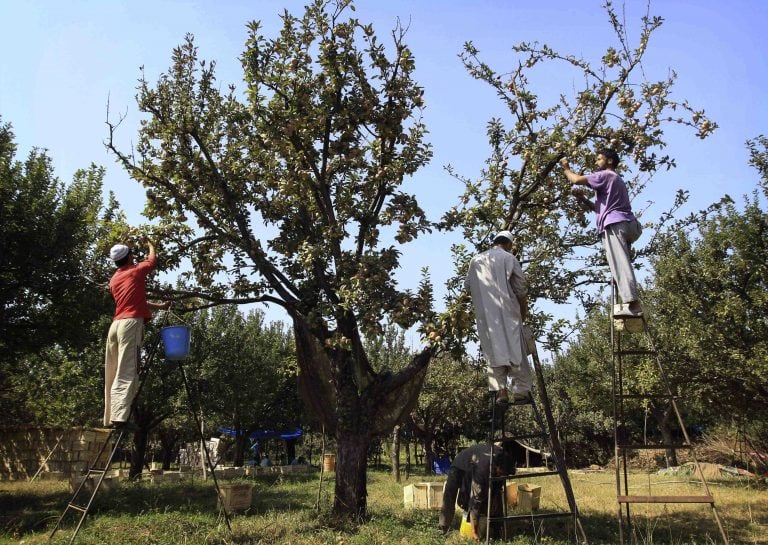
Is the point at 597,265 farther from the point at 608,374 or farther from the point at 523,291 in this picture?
the point at 608,374

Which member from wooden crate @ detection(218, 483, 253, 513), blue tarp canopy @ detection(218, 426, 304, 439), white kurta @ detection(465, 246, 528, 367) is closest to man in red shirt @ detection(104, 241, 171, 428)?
white kurta @ detection(465, 246, 528, 367)

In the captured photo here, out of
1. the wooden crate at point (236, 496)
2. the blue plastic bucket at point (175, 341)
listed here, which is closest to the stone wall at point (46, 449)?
the wooden crate at point (236, 496)

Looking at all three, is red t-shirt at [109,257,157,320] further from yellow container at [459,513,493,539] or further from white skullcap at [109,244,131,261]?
yellow container at [459,513,493,539]

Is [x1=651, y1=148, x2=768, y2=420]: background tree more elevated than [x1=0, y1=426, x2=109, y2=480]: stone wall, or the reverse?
[x1=651, y1=148, x2=768, y2=420]: background tree

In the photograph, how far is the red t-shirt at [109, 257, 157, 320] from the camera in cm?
707


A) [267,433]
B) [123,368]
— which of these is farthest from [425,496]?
[267,433]

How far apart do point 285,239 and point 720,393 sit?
1423 cm

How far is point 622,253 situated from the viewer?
602 cm

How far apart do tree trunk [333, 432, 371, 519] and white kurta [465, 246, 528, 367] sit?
4.00m

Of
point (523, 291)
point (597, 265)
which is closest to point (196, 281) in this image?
point (523, 291)

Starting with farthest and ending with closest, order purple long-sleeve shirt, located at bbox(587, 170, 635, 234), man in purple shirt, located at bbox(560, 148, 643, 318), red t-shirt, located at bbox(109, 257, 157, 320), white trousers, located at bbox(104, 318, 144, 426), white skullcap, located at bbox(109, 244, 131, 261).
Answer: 1. white skullcap, located at bbox(109, 244, 131, 261)
2. red t-shirt, located at bbox(109, 257, 157, 320)
3. white trousers, located at bbox(104, 318, 144, 426)
4. purple long-sleeve shirt, located at bbox(587, 170, 635, 234)
5. man in purple shirt, located at bbox(560, 148, 643, 318)

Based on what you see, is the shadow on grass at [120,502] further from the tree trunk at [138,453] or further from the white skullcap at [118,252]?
the tree trunk at [138,453]

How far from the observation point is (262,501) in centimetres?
1393

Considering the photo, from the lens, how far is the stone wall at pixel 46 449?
20500mm
